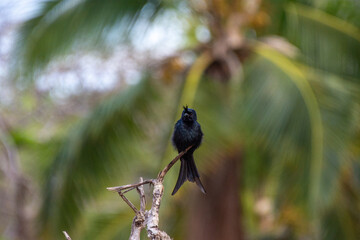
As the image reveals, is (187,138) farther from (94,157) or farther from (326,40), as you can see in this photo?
(326,40)

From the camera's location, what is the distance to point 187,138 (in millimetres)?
1406

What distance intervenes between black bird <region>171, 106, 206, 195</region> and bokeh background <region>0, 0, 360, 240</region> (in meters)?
2.84

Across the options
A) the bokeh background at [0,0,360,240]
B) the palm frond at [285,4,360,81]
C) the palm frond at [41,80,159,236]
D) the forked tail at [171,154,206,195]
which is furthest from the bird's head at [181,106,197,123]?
the palm frond at [285,4,360,81]

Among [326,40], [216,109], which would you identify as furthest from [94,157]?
[326,40]

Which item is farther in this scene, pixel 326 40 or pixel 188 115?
pixel 326 40

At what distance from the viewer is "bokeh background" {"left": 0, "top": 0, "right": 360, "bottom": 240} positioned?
15.7 ft

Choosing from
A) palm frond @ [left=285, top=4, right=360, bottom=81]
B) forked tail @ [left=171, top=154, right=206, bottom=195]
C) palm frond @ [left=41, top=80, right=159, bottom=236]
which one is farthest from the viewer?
palm frond @ [left=285, top=4, right=360, bottom=81]

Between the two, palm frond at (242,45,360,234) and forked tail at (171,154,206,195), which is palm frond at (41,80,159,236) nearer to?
palm frond at (242,45,360,234)

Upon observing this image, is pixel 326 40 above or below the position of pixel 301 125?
above

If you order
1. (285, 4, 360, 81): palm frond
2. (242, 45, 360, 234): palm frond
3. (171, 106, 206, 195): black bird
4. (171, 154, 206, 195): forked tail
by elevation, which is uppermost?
(285, 4, 360, 81): palm frond

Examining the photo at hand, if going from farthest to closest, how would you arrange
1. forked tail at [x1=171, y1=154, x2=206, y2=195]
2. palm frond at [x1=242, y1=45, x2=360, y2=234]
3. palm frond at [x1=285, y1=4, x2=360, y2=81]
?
palm frond at [x1=285, y1=4, x2=360, y2=81], palm frond at [x1=242, y1=45, x2=360, y2=234], forked tail at [x1=171, y1=154, x2=206, y2=195]

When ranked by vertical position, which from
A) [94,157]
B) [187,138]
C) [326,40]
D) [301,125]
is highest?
[326,40]

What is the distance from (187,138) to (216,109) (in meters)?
3.83

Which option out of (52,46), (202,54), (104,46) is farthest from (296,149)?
(52,46)
